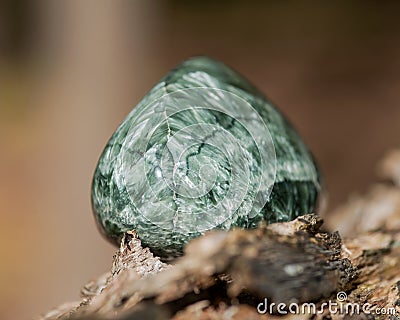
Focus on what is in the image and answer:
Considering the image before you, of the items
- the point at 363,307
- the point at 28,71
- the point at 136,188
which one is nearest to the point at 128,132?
the point at 136,188

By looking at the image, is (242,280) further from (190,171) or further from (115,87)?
(115,87)

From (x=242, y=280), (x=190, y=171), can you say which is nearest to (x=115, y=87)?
(x=190, y=171)

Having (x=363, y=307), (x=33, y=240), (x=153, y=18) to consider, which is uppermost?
(x=153, y=18)

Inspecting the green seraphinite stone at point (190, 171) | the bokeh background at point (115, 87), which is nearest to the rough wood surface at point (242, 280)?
the green seraphinite stone at point (190, 171)

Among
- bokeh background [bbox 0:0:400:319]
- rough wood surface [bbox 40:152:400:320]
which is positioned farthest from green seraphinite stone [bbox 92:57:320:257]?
bokeh background [bbox 0:0:400:319]

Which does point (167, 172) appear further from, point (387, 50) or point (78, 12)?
point (387, 50)

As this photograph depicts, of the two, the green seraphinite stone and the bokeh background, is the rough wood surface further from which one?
the bokeh background
